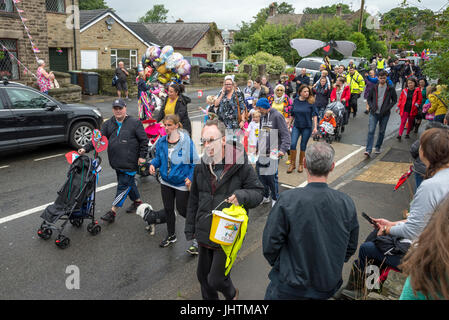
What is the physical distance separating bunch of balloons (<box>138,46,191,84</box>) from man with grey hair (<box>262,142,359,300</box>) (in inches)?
305

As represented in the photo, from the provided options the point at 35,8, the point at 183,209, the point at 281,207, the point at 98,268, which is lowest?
the point at 98,268

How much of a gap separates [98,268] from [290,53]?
36259mm

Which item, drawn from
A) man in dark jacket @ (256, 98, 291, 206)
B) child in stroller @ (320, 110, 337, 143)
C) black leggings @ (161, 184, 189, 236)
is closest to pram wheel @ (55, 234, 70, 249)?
black leggings @ (161, 184, 189, 236)

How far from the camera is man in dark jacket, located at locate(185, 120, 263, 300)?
11.5ft

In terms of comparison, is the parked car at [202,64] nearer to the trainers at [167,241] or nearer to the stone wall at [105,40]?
the stone wall at [105,40]

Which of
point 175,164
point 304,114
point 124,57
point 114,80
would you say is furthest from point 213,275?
point 124,57

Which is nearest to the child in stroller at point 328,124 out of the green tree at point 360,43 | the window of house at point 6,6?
the window of house at point 6,6

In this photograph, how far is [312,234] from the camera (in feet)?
8.53

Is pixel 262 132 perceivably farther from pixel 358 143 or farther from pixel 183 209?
pixel 358 143

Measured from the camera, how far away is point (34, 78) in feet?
57.5

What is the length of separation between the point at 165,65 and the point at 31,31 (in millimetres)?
10706

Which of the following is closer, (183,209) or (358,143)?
(183,209)

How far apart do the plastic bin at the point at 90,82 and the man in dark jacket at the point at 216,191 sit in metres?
17.1
